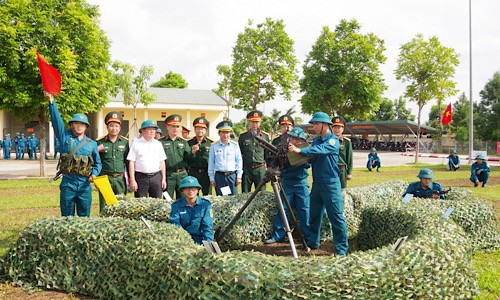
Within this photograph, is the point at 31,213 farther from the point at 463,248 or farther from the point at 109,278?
the point at 463,248

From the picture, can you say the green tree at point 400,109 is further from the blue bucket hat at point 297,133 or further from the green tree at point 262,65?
the blue bucket hat at point 297,133

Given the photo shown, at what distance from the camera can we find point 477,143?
118 feet

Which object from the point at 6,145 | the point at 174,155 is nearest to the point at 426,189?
the point at 174,155

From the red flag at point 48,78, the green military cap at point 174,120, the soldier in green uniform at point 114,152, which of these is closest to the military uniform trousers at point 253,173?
the green military cap at point 174,120

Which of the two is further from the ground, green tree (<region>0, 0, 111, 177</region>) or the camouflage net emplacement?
green tree (<region>0, 0, 111, 177</region>)

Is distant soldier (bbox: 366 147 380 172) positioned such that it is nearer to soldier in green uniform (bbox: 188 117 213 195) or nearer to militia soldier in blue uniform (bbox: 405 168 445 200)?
militia soldier in blue uniform (bbox: 405 168 445 200)

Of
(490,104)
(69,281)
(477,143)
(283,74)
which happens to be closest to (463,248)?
(69,281)

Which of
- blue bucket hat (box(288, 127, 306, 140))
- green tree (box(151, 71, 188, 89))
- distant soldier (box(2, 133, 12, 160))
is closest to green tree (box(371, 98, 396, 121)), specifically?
green tree (box(151, 71, 188, 89))

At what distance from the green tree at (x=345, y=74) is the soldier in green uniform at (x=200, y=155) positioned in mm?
22503

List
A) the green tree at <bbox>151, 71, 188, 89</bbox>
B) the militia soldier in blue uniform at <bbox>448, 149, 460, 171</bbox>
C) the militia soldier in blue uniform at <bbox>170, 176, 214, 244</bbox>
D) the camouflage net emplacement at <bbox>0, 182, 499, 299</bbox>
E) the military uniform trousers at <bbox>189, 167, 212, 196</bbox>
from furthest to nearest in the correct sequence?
the green tree at <bbox>151, 71, 188, 89</bbox>, the militia soldier in blue uniform at <bbox>448, 149, 460, 171</bbox>, the military uniform trousers at <bbox>189, 167, 212, 196</bbox>, the militia soldier in blue uniform at <bbox>170, 176, 214, 244</bbox>, the camouflage net emplacement at <bbox>0, 182, 499, 299</bbox>

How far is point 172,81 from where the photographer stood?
5912cm

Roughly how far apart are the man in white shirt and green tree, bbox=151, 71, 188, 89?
179 feet

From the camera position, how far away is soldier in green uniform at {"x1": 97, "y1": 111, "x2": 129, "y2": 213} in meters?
5.92

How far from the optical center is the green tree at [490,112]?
37256 millimetres
